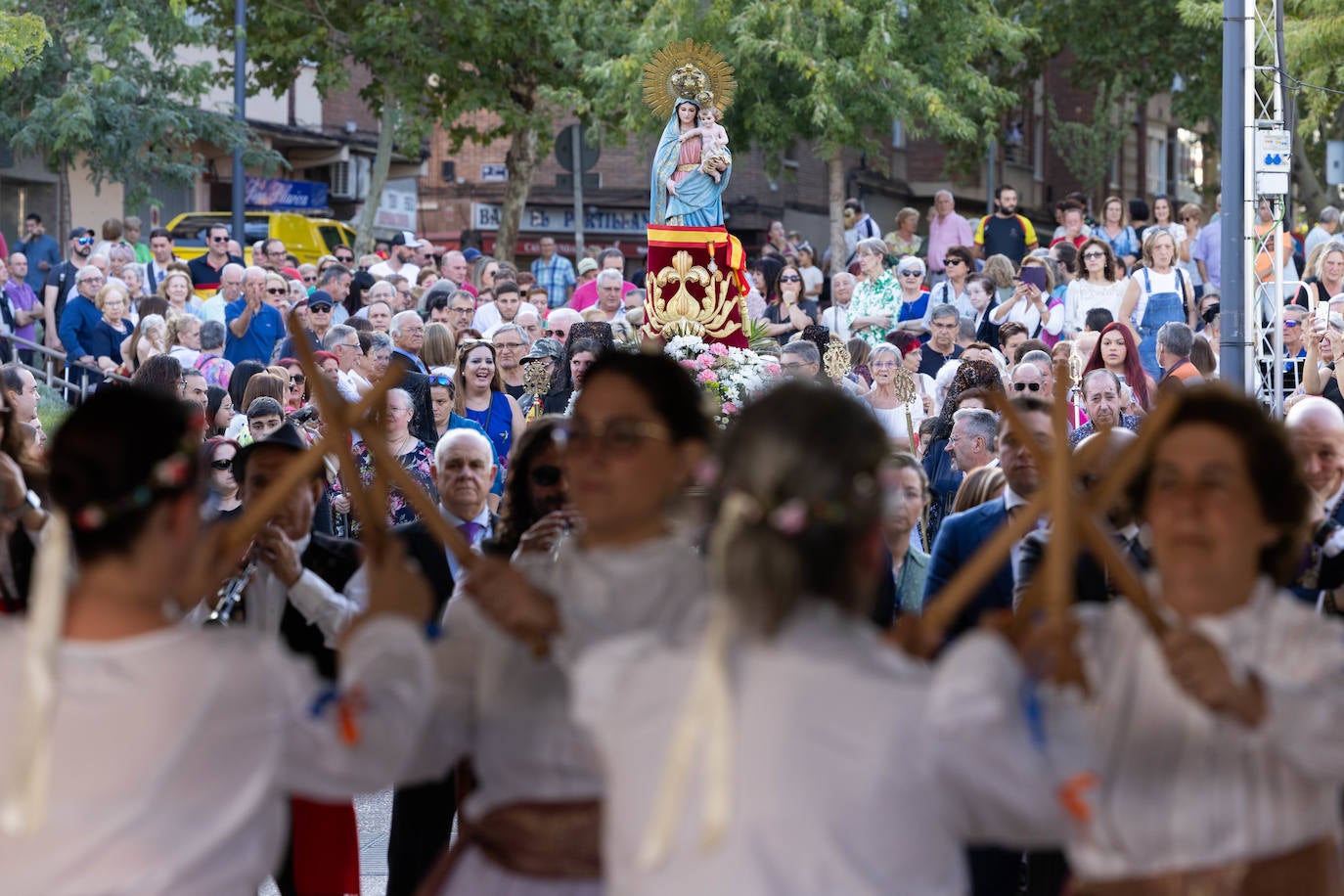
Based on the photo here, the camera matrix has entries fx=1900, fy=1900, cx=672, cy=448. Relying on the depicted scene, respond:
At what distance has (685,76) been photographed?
12328 mm

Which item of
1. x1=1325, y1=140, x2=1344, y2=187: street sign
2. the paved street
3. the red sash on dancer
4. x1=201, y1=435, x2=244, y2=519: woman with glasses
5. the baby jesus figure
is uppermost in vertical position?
x1=1325, y1=140, x2=1344, y2=187: street sign

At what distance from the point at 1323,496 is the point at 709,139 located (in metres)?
7.61

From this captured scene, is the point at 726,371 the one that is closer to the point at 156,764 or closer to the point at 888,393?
the point at 888,393

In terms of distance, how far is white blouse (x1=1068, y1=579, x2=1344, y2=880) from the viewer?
9.42 ft

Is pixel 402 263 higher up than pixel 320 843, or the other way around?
pixel 402 263

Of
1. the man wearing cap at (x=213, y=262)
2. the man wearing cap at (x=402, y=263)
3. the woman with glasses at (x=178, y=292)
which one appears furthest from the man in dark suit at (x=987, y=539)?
the man wearing cap at (x=402, y=263)

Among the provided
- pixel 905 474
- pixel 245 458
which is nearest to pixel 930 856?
pixel 245 458

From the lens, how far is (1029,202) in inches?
1797

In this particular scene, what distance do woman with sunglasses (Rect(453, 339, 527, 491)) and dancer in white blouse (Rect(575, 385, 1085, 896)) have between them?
23.9 feet

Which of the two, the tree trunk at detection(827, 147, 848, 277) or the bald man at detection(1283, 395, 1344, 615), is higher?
the tree trunk at detection(827, 147, 848, 277)

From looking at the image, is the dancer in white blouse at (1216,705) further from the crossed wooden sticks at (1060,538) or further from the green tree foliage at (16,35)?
the green tree foliage at (16,35)

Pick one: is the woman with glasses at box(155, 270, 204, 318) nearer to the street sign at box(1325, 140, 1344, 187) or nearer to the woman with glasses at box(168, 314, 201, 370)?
the woman with glasses at box(168, 314, 201, 370)

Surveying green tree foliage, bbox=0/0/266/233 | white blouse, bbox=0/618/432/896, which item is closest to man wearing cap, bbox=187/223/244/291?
green tree foliage, bbox=0/0/266/233

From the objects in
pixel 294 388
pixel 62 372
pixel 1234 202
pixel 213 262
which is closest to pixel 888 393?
pixel 1234 202
